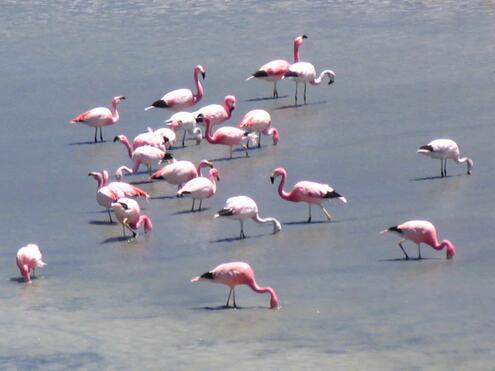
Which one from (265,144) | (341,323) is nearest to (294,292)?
(341,323)

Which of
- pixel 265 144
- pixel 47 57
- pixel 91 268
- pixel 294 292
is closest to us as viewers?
pixel 294 292

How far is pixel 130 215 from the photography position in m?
12.5

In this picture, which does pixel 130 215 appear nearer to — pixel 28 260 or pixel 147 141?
pixel 28 260

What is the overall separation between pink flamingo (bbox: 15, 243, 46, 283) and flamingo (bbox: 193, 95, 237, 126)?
195 inches

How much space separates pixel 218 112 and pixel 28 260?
17.3 ft

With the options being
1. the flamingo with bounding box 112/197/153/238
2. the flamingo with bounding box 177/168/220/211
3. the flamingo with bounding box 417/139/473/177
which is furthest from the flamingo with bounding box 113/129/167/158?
the flamingo with bounding box 417/139/473/177

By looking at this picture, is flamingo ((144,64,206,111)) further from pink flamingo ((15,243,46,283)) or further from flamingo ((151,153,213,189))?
pink flamingo ((15,243,46,283))

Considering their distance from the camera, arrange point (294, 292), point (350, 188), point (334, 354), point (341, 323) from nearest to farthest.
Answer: point (334, 354) < point (341, 323) < point (294, 292) < point (350, 188)

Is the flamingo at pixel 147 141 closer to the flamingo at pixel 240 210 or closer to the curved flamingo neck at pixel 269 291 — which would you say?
the flamingo at pixel 240 210

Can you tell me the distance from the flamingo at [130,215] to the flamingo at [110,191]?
1.44 ft

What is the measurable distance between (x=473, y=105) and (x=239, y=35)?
6212mm

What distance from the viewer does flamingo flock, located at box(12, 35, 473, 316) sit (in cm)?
1127

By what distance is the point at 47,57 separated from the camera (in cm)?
2108

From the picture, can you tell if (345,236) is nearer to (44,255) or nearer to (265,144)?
(44,255)
